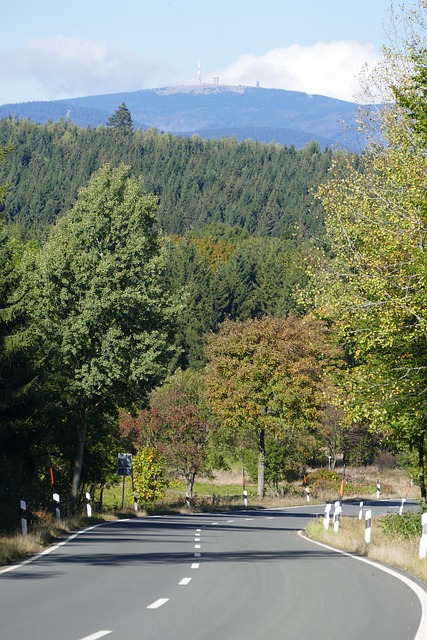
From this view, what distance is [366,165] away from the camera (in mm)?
30719

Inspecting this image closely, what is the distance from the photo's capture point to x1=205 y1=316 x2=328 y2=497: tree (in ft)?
203

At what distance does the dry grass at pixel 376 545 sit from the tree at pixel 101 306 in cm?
1268

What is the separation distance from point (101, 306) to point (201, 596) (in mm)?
27493

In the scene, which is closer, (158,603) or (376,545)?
(158,603)

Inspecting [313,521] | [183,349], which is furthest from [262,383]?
[313,521]

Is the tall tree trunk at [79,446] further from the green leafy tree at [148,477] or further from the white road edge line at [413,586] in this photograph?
the white road edge line at [413,586]

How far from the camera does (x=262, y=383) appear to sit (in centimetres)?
6262

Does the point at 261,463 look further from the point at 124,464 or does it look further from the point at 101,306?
the point at 101,306

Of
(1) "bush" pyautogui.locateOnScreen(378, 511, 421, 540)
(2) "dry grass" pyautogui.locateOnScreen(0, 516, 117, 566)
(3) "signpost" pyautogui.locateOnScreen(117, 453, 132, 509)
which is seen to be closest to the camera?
(2) "dry grass" pyautogui.locateOnScreen(0, 516, 117, 566)

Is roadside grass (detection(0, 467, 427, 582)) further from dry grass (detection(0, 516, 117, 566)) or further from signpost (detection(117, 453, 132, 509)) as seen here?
signpost (detection(117, 453, 132, 509))

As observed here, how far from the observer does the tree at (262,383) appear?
61.9 metres

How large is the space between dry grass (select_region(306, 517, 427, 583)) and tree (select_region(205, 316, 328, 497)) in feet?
99.2

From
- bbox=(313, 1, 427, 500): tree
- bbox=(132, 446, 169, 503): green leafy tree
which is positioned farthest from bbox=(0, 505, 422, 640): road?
bbox=(132, 446, 169, 503): green leafy tree

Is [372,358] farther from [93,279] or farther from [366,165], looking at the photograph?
[93,279]
